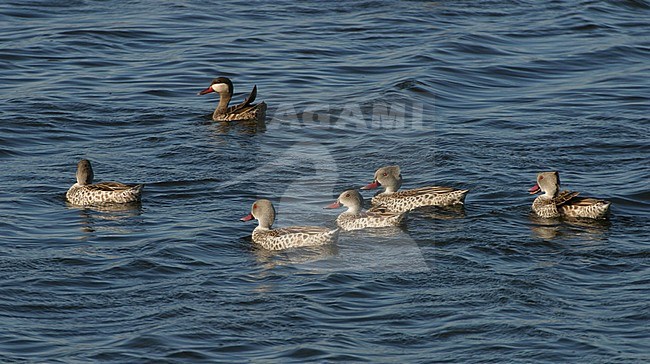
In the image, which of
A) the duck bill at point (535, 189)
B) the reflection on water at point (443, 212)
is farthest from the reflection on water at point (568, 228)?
the reflection on water at point (443, 212)

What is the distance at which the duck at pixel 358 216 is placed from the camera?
13211 millimetres

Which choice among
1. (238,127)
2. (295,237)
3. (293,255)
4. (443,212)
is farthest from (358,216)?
(238,127)

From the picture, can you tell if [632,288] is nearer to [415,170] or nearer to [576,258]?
[576,258]

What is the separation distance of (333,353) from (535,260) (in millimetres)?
2956

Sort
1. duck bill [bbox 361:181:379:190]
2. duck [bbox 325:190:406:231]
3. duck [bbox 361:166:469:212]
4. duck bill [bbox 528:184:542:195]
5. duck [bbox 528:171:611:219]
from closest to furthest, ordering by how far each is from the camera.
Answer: duck [bbox 325:190:406:231]
duck [bbox 528:171:611:219]
duck [bbox 361:166:469:212]
duck bill [bbox 528:184:542:195]
duck bill [bbox 361:181:379:190]

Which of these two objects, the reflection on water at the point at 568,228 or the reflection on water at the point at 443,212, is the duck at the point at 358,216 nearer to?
the reflection on water at the point at 443,212

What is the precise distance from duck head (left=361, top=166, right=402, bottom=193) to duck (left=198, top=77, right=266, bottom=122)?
4.19 m

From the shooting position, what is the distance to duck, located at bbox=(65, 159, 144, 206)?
45.4ft

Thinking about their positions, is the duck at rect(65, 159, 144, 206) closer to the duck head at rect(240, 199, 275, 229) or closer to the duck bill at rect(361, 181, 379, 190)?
the duck head at rect(240, 199, 275, 229)

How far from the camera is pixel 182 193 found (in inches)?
568

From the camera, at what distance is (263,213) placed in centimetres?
1294

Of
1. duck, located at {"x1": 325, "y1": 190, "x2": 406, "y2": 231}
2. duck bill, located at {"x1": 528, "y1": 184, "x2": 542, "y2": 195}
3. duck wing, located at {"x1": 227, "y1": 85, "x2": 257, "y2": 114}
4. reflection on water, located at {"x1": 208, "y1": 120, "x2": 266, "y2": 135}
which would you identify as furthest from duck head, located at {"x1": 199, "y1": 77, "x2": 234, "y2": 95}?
duck bill, located at {"x1": 528, "y1": 184, "x2": 542, "y2": 195}

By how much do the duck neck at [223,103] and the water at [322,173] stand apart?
0.28m

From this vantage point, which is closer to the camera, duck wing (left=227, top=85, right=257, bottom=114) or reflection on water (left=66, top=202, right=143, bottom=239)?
reflection on water (left=66, top=202, right=143, bottom=239)
